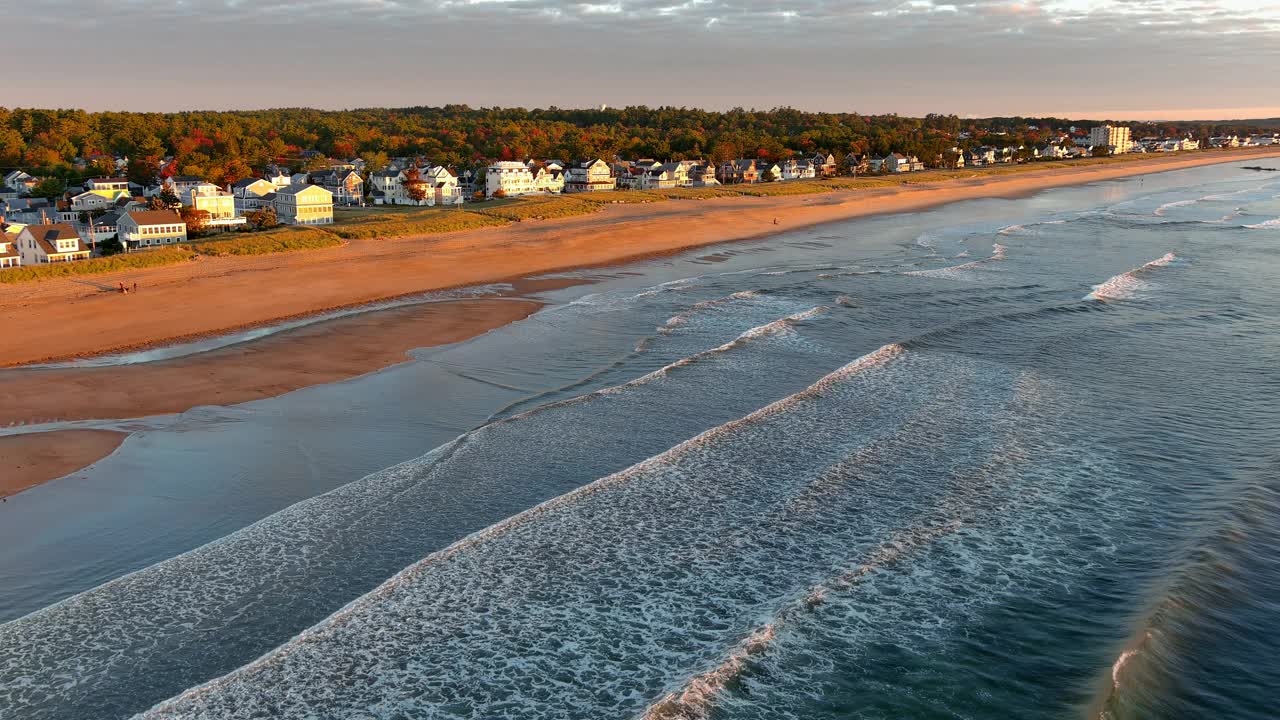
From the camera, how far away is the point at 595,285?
3416 cm

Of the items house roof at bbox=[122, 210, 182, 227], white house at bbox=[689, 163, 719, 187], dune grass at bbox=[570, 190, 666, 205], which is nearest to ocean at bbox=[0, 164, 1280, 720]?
house roof at bbox=[122, 210, 182, 227]

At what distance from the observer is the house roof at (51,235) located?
36.0 meters

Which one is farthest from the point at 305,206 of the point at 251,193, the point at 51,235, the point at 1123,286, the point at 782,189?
the point at 782,189

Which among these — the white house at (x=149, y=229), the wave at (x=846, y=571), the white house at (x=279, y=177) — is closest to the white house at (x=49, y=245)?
the white house at (x=149, y=229)

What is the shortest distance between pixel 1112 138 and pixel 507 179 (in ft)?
561

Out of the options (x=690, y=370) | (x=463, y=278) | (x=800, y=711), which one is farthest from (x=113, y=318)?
(x=800, y=711)

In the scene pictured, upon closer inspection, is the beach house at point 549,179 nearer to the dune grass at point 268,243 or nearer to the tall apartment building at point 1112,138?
the dune grass at point 268,243

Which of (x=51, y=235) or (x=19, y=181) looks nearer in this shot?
(x=51, y=235)

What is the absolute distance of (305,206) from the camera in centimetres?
4947

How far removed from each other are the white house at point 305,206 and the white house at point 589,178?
31.7m

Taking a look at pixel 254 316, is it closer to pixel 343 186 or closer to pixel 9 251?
pixel 9 251

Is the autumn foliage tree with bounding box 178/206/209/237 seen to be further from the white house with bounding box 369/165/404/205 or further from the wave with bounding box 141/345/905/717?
the wave with bounding box 141/345/905/717

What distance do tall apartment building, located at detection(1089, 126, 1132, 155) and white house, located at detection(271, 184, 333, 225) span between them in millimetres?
185279

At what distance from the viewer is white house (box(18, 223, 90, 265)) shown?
117 ft
